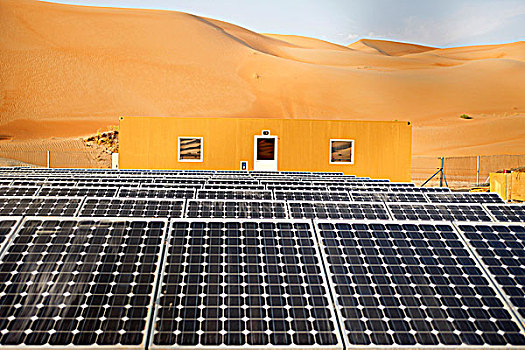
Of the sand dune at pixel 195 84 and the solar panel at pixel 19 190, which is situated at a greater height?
the sand dune at pixel 195 84

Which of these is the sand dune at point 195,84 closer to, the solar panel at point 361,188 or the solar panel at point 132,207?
the solar panel at point 361,188

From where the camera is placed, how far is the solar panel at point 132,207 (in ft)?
25.8

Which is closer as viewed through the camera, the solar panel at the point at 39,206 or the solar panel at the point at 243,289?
the solar panel at the point at 243,289

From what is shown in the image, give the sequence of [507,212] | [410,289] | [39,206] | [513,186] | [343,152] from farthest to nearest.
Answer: [343,152] → [513,186] → [507,212] → [39,206] → [410,289]

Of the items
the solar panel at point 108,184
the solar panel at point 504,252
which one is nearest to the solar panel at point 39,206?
the solar panel at point 108,184

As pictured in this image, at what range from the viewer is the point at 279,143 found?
23406 millimetres

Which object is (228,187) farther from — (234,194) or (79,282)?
(79,282)

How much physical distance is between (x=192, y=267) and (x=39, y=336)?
54.9 inches

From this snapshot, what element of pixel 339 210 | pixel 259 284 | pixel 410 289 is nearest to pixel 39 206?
pixel 339 210

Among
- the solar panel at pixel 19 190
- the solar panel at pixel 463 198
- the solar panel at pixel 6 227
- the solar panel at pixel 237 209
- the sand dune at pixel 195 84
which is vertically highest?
the sand dune at pixel 195 84

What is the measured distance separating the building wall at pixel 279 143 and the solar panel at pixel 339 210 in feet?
50.5

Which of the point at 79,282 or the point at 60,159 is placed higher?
the point at 79,282

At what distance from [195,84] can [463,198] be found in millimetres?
79126

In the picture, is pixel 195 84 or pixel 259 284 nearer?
pixel 259 284
